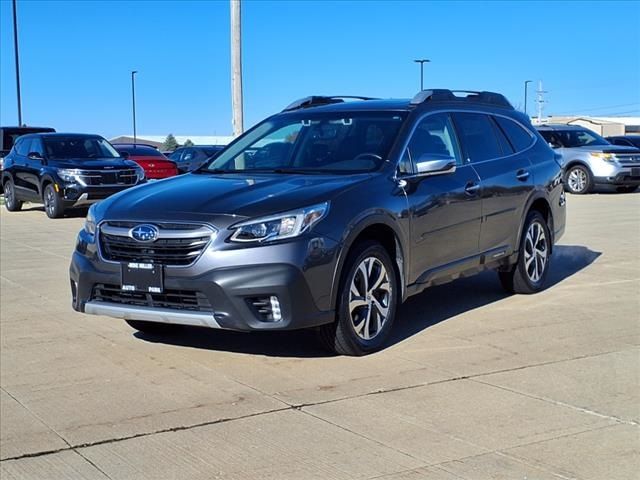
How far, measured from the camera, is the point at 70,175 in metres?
16.1

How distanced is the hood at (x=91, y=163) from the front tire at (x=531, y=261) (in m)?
10.6

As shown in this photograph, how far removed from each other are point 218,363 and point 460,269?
2.17 m

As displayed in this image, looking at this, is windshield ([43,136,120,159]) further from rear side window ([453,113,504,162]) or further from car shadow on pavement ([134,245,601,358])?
rear side window ([453,113,504,162])

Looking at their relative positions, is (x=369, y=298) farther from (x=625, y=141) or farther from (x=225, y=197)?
(x=625, y=141)

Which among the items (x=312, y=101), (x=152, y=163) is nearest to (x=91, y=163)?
(x=152, y=163)

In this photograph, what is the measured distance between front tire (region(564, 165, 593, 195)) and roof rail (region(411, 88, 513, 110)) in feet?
46.6

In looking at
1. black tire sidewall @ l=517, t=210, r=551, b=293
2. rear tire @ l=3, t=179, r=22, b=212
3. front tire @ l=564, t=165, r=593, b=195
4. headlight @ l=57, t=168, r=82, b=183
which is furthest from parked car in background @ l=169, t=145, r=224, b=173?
black tire sidewall @ l=517, t=210, r=551, b=293

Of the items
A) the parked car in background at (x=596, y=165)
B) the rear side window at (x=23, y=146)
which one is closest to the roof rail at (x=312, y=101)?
the rear side window at (x=23, y=146)

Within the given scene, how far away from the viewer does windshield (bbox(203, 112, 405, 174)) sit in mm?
6129

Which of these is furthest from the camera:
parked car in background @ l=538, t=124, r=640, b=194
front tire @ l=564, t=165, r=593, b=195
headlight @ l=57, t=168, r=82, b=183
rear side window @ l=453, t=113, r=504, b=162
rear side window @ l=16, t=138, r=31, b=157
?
front tire @ l=564, t=165, r=593, b=195

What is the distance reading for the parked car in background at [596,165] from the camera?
21.0m

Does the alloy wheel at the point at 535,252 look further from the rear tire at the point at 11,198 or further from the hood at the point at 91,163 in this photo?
the rear tire at the point at 11,198

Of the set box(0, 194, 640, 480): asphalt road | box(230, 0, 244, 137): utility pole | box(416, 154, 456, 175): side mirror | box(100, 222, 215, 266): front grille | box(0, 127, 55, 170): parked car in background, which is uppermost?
box(230, 0, 244, 137): utility pole

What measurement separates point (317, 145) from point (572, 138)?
17.4 metres
